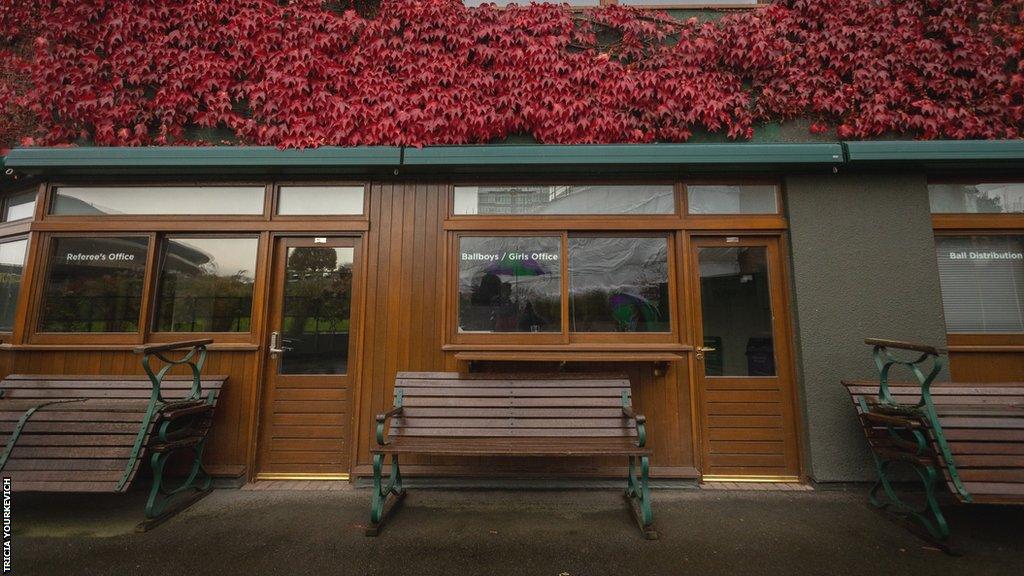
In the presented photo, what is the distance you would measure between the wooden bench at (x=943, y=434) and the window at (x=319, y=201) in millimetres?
4947

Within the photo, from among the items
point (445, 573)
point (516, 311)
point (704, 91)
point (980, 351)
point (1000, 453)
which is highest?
point (704, 91)

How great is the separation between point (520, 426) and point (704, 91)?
3.96m

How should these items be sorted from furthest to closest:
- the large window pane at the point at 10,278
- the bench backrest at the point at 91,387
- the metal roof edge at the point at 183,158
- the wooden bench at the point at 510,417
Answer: the large window pane at the point at 10,278
the metal roof edge at the point at 183,158
the bench backrest at the point at 91,387
the wooden bench at the point at 510,417

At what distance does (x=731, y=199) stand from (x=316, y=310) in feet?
14.8

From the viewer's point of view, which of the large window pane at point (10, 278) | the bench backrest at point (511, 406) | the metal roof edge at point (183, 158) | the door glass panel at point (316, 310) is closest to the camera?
the bench backrest at point (511, 406)

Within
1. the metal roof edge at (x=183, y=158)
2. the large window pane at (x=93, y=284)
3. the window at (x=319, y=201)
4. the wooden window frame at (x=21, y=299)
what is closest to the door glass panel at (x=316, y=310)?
the window at (x=319, y=201)

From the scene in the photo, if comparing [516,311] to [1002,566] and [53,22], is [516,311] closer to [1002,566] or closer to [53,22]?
[1002,566]

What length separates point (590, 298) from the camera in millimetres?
4270

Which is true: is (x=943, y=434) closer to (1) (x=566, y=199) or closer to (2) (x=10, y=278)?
(1) (x=566, y=199)

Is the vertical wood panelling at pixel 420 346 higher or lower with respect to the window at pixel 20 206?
lower

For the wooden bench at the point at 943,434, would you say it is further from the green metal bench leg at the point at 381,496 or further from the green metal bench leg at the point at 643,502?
the green metal bench leg at the point at 381,496

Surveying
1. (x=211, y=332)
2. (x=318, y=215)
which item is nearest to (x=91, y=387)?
(x=211, y=332)

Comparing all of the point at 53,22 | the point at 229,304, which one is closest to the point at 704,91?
the point at 229,304

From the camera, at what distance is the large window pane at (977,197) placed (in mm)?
4363
